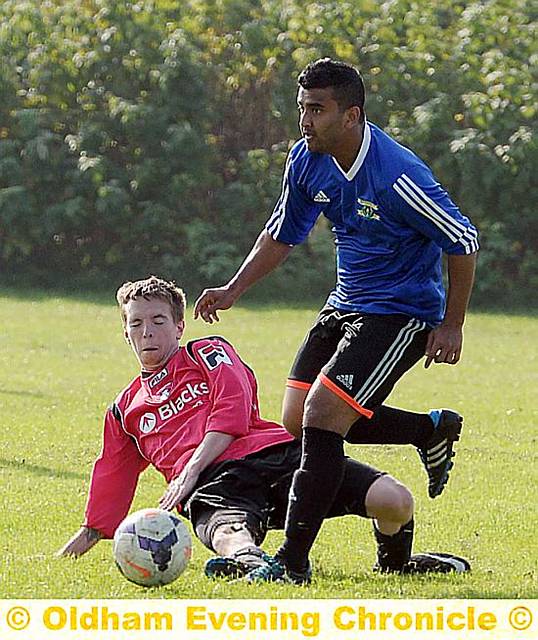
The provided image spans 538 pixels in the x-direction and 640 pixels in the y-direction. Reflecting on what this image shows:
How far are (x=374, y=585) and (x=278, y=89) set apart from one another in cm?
1816

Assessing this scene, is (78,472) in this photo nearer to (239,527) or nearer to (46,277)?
(239,527)

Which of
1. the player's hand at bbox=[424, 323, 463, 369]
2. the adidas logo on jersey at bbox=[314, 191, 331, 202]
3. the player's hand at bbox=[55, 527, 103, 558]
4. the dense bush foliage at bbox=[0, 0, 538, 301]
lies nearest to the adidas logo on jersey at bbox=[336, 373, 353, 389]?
the player's hand at bbox=[424, 323, 463, 369]

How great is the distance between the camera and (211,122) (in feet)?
75.0

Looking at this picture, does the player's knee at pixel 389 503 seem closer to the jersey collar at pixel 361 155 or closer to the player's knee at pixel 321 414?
the player's knee at pixel 321 414

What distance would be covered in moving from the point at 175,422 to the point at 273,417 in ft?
15.2

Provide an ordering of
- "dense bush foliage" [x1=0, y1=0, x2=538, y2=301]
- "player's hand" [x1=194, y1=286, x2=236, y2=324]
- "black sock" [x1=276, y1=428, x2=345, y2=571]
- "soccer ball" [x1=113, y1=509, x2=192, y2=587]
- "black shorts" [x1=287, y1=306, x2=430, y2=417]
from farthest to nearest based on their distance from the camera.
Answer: "dense bush foliage" [x1=0, y1=0, x2=538, y2=301], "player's hand" [x1=194, y1=286, x2=236, y2=324], "black shorts" [x1=287, y1=306, x2=430, y2=417], "black sock" [x1=276, y1=428, x2=345, y2=571], "soccer ball" [x1=113, y1=509, x2=192, y2=587]

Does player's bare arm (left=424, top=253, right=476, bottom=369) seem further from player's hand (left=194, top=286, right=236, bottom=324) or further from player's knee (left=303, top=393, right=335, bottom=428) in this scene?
player's hand (left=194, top=286, right=236, bottom=324)

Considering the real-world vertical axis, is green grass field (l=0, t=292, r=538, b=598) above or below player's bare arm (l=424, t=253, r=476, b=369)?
below

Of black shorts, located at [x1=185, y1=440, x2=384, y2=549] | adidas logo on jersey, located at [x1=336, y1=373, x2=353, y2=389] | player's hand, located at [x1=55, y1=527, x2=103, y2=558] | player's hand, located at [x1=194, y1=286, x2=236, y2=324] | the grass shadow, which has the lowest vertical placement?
the grass shadow

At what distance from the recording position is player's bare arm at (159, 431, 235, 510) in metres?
5.41

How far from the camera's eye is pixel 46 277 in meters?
22.7

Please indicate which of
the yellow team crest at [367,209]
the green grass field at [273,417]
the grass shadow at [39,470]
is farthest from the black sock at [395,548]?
the grass shadow at [39,470]

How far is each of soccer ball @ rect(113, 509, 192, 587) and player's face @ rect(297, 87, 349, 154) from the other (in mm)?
1590

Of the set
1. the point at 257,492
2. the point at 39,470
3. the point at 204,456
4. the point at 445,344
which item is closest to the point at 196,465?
the point at 204,456
